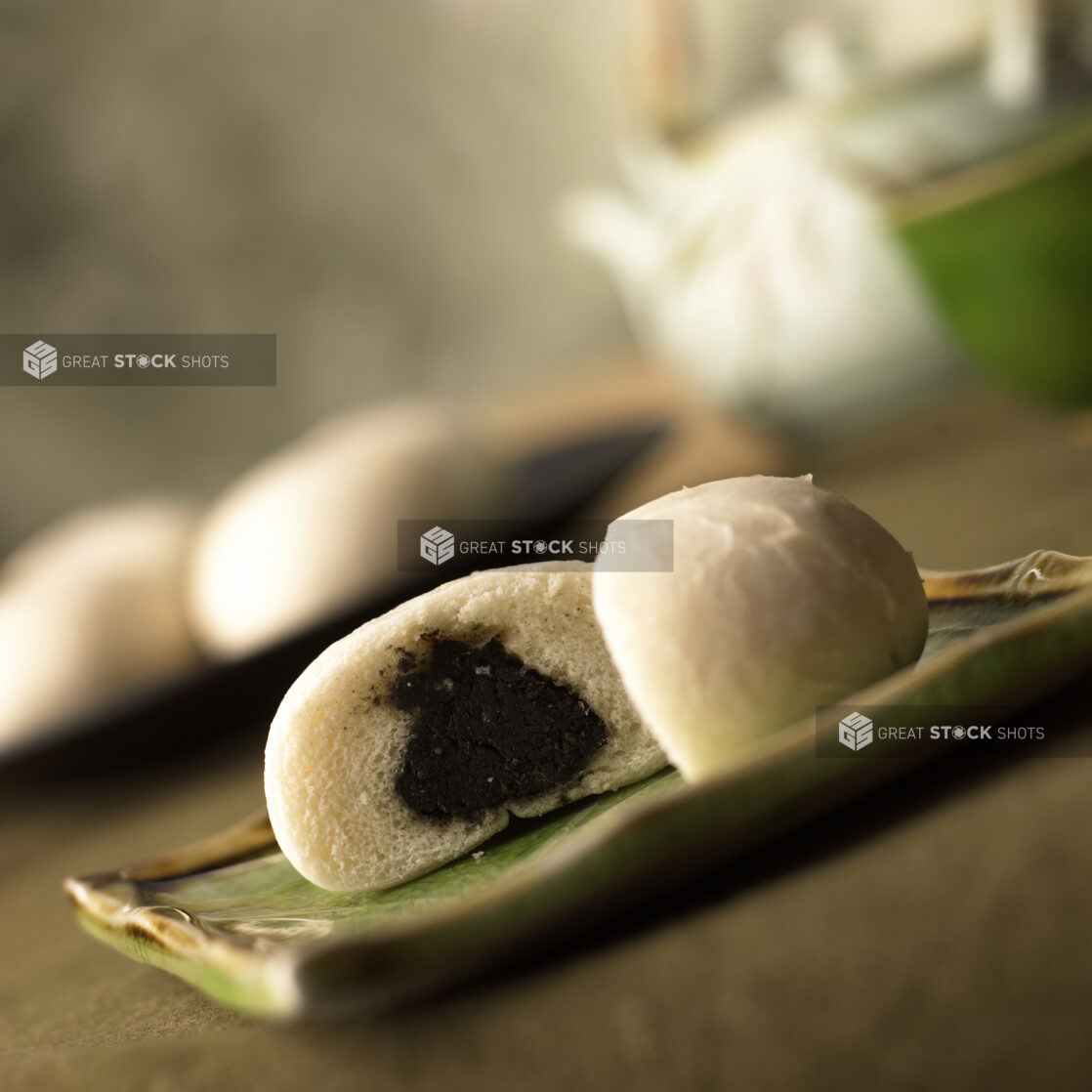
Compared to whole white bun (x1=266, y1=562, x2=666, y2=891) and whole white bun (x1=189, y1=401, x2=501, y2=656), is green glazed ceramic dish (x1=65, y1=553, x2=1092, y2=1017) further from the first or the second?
whole white bun (x1=189, y1=401, x2=501, y2=656)

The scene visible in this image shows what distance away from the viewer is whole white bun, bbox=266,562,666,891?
22 cm

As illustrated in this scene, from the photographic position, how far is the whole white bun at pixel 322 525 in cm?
49

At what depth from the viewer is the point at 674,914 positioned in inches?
6.7

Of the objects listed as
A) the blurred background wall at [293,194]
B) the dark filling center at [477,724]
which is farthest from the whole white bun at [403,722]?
the blurred background wall at [293,194]

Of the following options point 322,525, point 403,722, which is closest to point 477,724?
point 403,722

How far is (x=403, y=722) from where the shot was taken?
0.23m

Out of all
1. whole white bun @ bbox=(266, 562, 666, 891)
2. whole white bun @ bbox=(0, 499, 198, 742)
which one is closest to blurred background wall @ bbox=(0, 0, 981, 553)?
whole white bun @ bbox=(0, 499, 198, 742)

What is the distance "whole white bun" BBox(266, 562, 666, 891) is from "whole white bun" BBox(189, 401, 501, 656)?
0.24m

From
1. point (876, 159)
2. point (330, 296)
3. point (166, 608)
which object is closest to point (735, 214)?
point (876, 159)

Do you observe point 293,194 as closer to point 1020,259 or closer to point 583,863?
point 1020,259

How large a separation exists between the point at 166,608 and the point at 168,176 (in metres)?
1.00

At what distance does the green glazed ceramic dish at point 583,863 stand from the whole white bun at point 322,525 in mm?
266

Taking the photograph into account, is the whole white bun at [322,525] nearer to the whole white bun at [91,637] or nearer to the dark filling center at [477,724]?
the whole white bun at [91,637]

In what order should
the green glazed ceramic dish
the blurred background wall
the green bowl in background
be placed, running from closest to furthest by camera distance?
the green glazed ceramic dish < the green bowl in background < the blurred background wall
